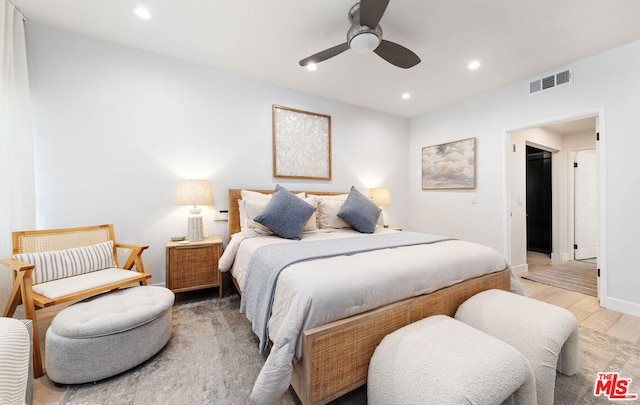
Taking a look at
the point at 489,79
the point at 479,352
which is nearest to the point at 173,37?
the point at 479,352

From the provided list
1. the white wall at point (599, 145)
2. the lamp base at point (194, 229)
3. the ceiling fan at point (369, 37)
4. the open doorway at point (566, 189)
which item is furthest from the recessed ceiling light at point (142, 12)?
the open doorway at point (566, 189)

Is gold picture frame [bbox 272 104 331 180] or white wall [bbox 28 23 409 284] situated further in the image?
gold picture frame [bbox 272 104 331 180]

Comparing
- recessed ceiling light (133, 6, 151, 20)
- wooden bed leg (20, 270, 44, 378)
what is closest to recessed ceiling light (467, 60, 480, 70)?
recessed ceiling light (133, 6, 151, 20)

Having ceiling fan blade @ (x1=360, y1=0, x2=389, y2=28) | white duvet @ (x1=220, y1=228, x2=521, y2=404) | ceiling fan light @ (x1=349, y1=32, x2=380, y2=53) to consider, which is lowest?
white duvet @ (x1=220, y1=228, x2=521, y2=404)

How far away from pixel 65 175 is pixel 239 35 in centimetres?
217

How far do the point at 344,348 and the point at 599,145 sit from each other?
3471 millimetres

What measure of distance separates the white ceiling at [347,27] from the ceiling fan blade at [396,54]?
0.27 meters

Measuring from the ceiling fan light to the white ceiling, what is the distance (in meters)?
0.33

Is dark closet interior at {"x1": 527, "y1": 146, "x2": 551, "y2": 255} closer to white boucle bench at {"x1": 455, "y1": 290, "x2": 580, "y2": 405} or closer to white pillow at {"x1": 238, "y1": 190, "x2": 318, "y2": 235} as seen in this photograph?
white boucle bench at {"x1": 455, "y1": 290, "x2": 580, "y2": 405}

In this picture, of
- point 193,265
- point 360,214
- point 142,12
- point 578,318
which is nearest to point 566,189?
point 578,318

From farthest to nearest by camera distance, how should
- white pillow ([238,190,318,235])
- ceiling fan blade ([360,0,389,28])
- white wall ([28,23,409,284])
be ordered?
white pillow ([238,190,318,235])
white wall ([28,23,409,284])
ceiling fan blade ([360,0,389,28])

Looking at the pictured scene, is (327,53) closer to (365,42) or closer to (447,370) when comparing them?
(365,42)

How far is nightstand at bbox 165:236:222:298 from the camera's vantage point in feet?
8.08

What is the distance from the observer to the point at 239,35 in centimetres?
234
